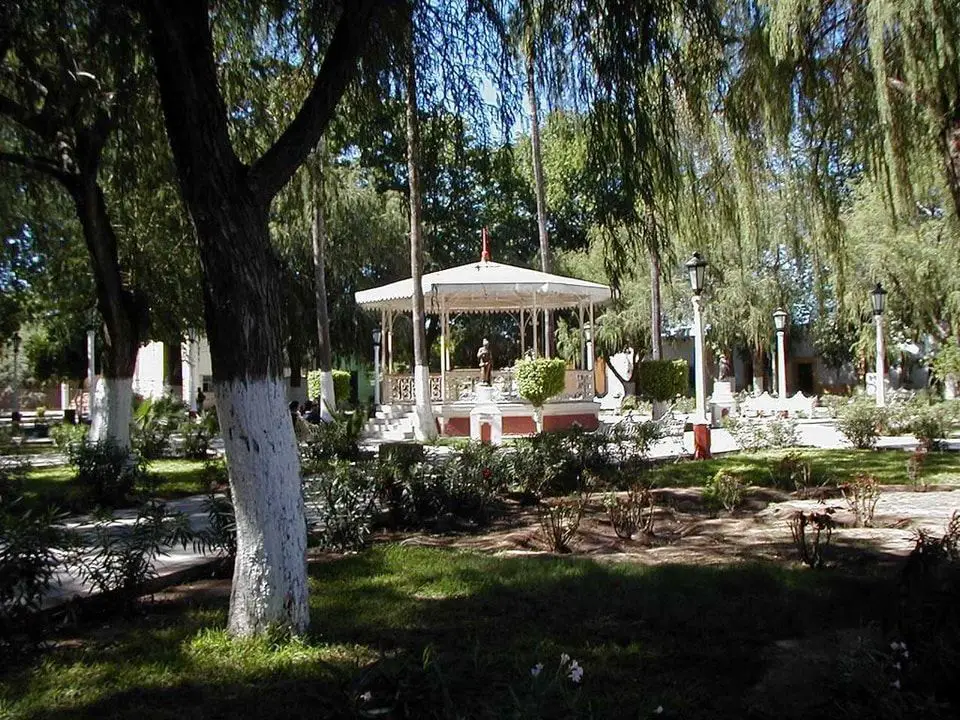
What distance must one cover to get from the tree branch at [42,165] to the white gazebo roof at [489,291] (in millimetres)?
10861

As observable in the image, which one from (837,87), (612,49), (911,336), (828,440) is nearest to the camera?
(612,49)

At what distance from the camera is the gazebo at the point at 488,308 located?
2247 cm

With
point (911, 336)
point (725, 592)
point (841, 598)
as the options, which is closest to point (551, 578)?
point (725, 592)

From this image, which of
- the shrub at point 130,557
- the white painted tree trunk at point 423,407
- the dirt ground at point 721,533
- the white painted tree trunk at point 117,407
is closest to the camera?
the shrub at point 130,557

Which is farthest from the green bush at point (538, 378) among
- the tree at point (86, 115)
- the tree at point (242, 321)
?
the tree at point (242, 321)

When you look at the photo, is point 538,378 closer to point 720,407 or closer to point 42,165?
point 720,407

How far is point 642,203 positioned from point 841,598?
3.00 m

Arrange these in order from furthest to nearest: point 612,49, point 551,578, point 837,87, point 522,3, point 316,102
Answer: point 837,87, point 551,578, point 522,3, point 612,49, point 316,102

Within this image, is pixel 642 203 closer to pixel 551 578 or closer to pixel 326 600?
pixel 551 578

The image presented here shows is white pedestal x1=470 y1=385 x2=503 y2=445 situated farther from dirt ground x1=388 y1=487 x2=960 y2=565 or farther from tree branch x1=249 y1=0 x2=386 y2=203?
tree branch x1=249 y1=0 x2=386 y2=203

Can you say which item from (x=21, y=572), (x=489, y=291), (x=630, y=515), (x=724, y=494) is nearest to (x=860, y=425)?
(x=724, y=494)

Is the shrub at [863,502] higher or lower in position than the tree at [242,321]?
lower

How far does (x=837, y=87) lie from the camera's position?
10336 millimetres

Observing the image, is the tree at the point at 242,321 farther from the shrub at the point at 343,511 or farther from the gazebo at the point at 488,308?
the gazebo at the point at 488,308
